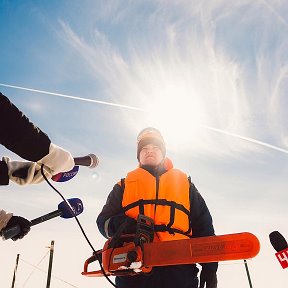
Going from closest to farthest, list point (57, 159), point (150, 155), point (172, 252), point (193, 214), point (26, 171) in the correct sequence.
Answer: point (57, 159) → point (26, 171) → point (172, 252) → point (193, 214) → point (150, 155)

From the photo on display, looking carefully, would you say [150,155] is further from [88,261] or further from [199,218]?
[88,261]

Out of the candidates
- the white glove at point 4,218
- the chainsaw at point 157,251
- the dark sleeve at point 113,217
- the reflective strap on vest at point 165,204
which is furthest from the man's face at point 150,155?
the white glove at point 4,218

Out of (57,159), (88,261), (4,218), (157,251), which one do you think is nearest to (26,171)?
(57,159)

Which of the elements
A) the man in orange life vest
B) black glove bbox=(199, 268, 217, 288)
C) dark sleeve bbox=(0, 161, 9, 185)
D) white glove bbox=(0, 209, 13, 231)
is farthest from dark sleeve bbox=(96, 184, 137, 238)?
dark sleeve bbox=(0, 161, 9, 185)

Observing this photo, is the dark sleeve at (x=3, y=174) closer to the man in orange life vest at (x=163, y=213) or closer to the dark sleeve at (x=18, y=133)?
the dark sleeve at (x=18, y=133)

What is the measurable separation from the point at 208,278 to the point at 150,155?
1.83m

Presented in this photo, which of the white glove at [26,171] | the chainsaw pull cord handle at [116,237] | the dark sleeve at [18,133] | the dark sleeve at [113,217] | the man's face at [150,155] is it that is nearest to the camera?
the dark sleeve at [18,133]

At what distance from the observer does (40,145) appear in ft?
6.86

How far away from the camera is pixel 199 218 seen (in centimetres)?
420

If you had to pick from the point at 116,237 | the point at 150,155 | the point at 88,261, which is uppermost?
the point at 150,155

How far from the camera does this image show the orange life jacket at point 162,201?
3.74 meters

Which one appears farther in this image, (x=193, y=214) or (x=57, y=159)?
(x=193, y=214)

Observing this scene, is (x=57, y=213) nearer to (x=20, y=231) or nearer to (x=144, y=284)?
(x=20, y=231)

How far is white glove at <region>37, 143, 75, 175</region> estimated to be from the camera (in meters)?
2.16
